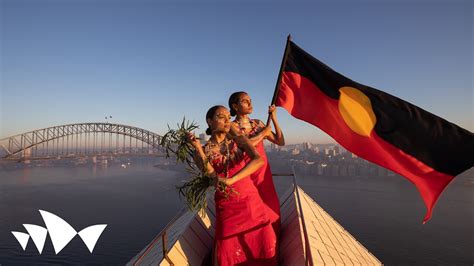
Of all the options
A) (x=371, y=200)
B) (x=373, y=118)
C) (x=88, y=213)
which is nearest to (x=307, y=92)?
(x=373, y=118)

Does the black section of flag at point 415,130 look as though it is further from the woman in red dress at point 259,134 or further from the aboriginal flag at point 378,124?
the woman in red dress at point 259,134

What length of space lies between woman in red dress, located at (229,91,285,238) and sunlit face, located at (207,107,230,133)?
1.61 feet

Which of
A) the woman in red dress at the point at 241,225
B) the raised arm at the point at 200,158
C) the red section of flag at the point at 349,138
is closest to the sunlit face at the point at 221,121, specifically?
the woman in red dress at the point at 241,225

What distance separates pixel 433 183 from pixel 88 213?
80165 millimetres

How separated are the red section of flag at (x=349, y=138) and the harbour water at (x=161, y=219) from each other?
51.9 m

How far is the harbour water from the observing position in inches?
2089

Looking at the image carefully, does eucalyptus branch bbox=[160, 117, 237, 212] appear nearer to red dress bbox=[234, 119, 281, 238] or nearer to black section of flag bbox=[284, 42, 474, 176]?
red dress bbox=[234, 119, 281, 238]

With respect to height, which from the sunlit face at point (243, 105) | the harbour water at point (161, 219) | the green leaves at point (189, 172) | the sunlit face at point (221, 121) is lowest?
the harbour water at point (161, 219)

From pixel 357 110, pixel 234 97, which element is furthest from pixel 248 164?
pixel 357 110

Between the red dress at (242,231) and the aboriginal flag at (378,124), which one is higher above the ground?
the aboriginal flag at (378,124)

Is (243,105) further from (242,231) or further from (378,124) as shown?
(378,124)

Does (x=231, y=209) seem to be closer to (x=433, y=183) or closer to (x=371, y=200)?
(x=433, y=183)

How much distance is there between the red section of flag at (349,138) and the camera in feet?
14.7

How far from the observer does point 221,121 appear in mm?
4020
